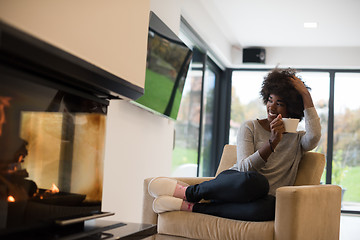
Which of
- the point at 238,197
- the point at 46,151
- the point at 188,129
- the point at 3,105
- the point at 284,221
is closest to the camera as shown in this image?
the point at 3,105

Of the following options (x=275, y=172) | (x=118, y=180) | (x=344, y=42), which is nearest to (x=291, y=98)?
(x=275, y=172)

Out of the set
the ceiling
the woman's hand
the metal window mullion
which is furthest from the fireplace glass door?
the metal window mullion

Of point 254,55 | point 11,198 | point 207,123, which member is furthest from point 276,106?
point 254,55

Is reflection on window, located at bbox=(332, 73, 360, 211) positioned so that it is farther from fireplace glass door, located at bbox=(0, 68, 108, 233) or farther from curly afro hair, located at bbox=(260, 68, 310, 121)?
fireplace glass door, located at bbox=(0, 68, 108, 233)

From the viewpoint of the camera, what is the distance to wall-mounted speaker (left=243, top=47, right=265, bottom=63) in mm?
6527

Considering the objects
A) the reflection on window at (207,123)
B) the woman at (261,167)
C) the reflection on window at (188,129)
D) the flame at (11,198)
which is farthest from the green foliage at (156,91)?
the reflection on window at (207,123)

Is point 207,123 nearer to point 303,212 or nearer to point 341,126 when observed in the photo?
point 341,126

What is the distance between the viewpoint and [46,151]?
1421 millimetres

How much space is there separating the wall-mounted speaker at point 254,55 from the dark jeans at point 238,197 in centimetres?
441

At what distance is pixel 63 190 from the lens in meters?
1.51

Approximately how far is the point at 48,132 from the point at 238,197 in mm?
1115

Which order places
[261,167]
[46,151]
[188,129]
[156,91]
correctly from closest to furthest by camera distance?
[46,151], [261,167], [156,91], [188,129]

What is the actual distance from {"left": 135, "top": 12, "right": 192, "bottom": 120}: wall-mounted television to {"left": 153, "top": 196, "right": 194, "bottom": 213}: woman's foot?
3.07 ft

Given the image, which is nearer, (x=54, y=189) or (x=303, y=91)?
(x=54, y=189)
